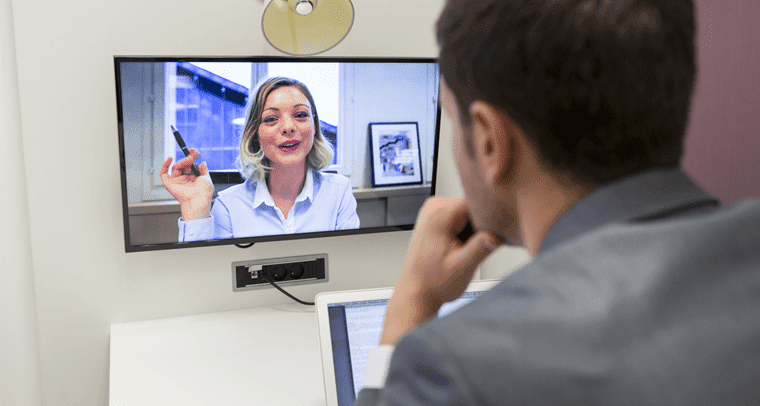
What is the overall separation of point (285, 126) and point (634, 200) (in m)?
1.20

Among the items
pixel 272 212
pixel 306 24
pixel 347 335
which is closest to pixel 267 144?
pixel 272 212

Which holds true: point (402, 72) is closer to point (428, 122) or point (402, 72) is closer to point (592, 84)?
point (428, 122)

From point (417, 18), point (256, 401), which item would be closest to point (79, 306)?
point (256, 401)

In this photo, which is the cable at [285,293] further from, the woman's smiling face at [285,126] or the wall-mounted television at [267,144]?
the woman's smiling face at [285,126]

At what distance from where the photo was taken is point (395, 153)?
5.67ft

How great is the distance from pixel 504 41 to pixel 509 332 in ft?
0.85

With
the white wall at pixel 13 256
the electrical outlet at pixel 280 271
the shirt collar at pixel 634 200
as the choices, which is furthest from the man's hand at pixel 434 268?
the white wall at pixel 13 256

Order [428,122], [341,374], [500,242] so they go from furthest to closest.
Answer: [428,122] < [341,374] < [500,242]

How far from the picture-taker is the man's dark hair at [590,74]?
494 mm

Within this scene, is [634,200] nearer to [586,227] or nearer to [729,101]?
[586,227]

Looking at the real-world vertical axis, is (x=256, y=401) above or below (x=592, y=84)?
below

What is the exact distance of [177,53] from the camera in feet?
5.26

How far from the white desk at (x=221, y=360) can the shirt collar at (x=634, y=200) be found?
3.09 feet

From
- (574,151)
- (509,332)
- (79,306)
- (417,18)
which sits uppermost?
(417,18)
